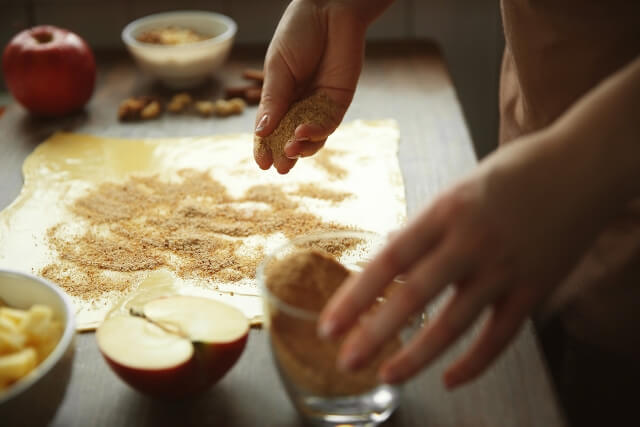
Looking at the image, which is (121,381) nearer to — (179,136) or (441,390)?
(441,390)

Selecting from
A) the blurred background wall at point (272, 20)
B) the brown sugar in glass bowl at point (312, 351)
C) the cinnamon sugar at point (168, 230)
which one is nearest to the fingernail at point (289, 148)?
the cinnamon sugar at point (168, 230)

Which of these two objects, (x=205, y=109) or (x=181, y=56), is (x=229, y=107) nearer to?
(x=205, y=109)

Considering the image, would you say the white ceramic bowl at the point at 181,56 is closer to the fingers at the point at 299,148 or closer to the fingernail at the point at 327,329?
the fingers at the point at 299,148

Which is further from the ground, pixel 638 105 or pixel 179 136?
pixel 638 105

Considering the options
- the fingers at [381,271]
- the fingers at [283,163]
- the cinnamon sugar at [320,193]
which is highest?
the fingers at [381,271]

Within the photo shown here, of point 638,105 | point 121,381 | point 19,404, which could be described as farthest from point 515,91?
point 19,404

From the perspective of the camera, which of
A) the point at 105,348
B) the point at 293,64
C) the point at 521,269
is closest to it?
the point at 521,269

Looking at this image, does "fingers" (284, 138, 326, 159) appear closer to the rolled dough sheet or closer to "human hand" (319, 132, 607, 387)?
the rolled dough sheet
